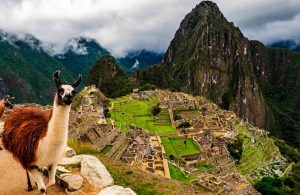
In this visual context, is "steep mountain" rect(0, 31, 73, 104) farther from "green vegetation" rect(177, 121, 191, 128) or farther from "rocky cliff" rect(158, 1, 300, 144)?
"rocky cliff" rect(158, 1, 300, 144)

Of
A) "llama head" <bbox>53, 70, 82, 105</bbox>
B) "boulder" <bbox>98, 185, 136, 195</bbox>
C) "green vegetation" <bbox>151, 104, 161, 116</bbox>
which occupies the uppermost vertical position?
"llama head" <bbox>53, 70, 82, 105</bbox>

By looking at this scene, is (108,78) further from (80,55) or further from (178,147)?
(178,147)

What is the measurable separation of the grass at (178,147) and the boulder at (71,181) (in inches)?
929

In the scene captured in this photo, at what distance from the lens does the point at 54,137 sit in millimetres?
4734

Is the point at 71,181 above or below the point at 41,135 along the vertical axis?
below

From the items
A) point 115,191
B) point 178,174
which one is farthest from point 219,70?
point 115,191

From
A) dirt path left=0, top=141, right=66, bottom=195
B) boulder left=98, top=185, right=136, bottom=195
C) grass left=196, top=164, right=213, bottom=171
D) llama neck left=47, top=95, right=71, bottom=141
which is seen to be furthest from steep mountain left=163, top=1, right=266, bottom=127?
llama neck left=47, top=95, right=71, bottom=141

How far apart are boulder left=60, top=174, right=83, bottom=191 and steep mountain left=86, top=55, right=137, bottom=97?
204ft

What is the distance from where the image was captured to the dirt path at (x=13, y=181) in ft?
19.1

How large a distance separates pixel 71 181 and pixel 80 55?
9720 cm

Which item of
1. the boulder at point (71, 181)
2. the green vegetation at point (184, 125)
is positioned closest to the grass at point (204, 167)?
the green vegetation at point (184, 125)

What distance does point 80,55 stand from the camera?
10106cm

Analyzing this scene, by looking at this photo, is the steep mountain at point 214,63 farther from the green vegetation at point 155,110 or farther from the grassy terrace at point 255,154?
the green vegetation at point 155,110

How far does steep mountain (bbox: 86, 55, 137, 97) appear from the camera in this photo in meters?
70.4
